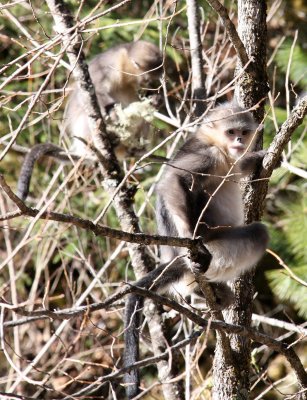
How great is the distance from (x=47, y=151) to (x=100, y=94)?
136 cm

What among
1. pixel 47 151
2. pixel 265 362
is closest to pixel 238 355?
pixel 47 151

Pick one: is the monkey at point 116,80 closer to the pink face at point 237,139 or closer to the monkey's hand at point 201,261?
the pink face at point 237,139

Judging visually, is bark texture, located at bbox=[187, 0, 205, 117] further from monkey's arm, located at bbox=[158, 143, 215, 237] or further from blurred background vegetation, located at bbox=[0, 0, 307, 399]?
blurred background vegetation, located at bbox=[0, 0, 307, 399]

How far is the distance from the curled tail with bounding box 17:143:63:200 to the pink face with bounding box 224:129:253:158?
1470 mm

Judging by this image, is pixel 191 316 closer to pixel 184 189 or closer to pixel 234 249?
pixel 184 189

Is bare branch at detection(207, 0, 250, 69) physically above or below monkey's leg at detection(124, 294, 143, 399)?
above

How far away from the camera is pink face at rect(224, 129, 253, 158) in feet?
13.8

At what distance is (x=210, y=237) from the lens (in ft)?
13.8

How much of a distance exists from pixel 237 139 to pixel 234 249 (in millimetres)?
667

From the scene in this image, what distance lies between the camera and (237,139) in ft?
14.1

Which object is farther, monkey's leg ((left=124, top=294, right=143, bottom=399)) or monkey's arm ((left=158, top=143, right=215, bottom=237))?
monkey's arm ((left=158, top=143, right=215, bottom=237))

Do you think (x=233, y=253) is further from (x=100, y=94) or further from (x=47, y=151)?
(x=100, y=94)

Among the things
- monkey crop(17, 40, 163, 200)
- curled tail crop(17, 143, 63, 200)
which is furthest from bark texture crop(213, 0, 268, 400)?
monkey crop(17, 40, 163, 200)

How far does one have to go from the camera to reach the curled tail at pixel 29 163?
5054 millimetres
